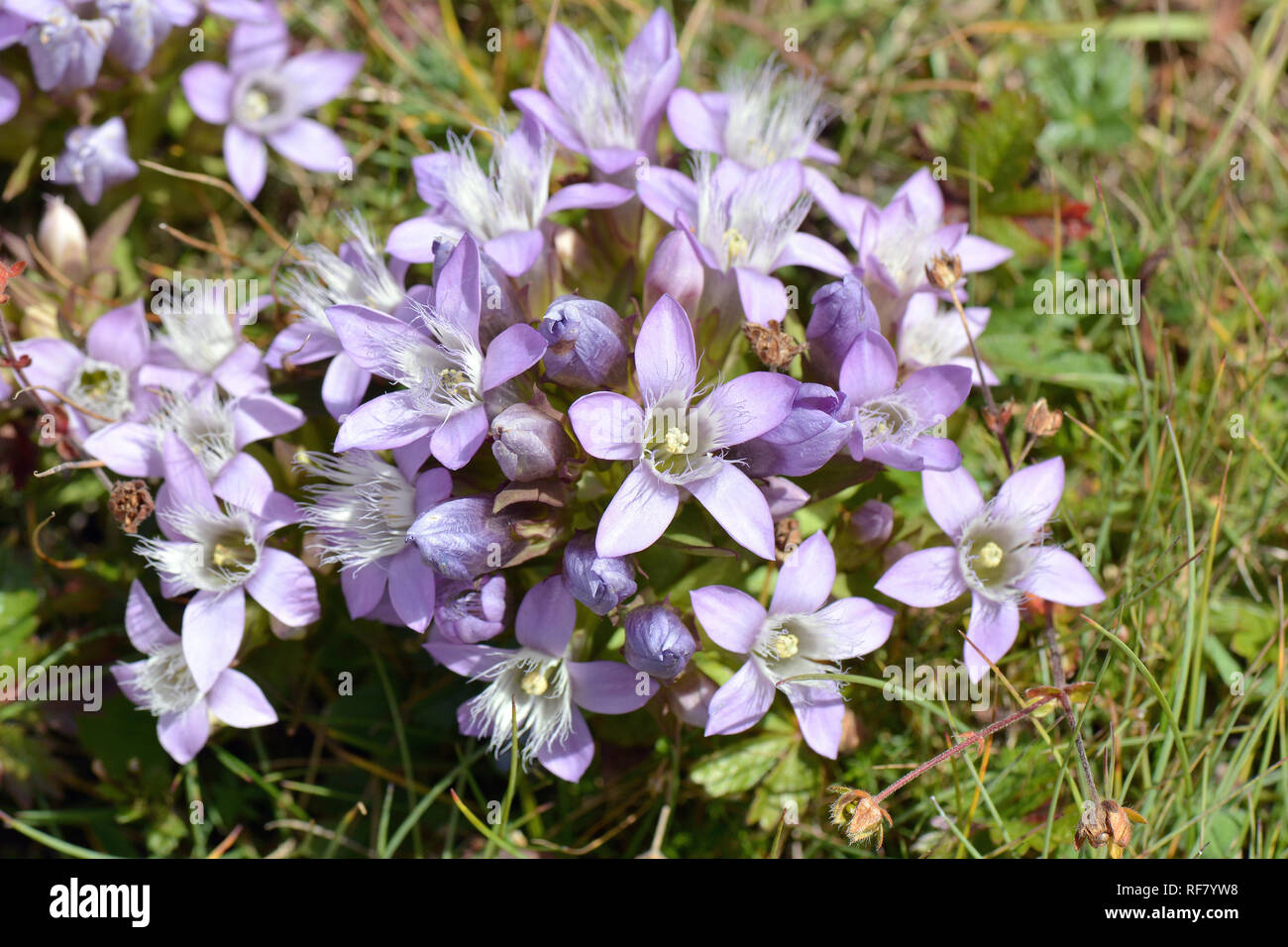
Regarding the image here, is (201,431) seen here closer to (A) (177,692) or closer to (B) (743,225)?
(A) (177,692)

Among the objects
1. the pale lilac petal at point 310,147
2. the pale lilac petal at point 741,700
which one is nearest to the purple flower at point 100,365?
the pale lilac petal at point 310,147

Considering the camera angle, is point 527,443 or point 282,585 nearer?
point 527,443

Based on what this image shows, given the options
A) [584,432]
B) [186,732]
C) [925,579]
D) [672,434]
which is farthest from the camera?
[186,732]

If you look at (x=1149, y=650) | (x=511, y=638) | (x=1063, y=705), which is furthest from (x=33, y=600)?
(x=1149, y=650)

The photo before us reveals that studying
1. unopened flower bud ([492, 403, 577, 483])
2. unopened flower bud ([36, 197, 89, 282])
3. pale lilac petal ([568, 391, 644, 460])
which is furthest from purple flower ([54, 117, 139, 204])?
pale lilac petal ([568, 391, 644, 460])

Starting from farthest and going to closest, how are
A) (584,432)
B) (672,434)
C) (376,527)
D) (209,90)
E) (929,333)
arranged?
(209,90), (929,333), (376,527), (672,434), (584,432)

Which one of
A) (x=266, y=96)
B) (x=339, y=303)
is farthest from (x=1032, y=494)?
(x=266, y=96)

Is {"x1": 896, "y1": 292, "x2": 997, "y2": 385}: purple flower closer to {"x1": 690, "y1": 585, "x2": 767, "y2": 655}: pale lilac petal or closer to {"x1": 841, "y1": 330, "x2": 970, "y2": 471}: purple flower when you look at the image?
{"x1": 841, "y1": 330, "x2": 970, "y2": 471}: purple flower
